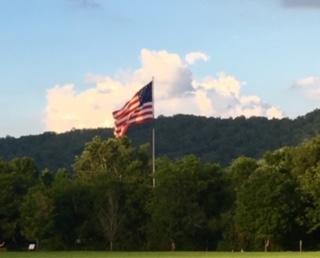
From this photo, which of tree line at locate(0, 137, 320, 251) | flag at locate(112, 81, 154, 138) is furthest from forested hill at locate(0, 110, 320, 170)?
flag at locate(112, 81, 154, 138)

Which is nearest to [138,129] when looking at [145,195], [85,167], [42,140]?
[42,140]

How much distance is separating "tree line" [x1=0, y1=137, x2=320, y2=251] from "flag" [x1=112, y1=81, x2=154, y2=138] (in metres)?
15.4

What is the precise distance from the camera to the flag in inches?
2916

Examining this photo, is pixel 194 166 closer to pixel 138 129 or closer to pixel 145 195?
pixel 145 195

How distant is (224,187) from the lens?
95.4m

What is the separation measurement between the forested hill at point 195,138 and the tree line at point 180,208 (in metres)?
52.8

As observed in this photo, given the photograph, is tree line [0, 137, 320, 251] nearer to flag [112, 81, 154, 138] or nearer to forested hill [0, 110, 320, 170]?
flag [112, 81, 154, 138]

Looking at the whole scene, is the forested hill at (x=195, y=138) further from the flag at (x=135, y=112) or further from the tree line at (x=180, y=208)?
the flag at (x=135, y=112)

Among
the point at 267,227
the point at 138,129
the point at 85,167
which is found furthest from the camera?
the point at 138,129

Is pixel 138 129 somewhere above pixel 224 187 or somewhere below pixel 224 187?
above

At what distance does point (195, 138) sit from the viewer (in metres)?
168

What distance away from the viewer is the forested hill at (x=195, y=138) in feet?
502

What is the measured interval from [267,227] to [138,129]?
85.9 meters

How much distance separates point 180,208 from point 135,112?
18307mm
